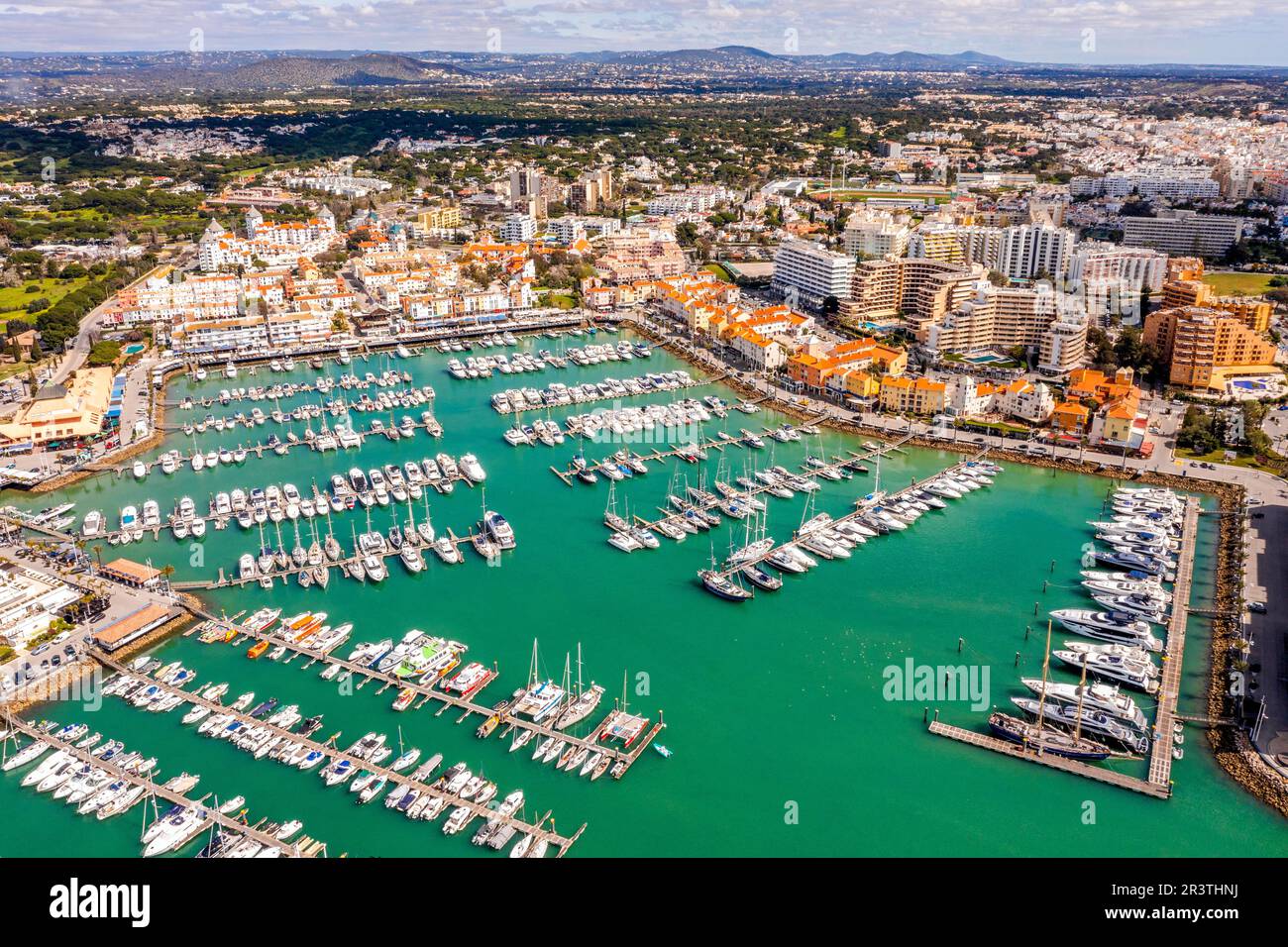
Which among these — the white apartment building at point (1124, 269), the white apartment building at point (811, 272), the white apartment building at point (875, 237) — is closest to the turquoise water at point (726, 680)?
the white apartment building at point (811, 272)

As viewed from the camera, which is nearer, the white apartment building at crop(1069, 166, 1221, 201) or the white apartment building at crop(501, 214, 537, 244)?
the white apartment building at crop(501, 214, 537, 244)

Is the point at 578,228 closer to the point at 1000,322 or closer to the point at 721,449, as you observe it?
the point at 1000,322

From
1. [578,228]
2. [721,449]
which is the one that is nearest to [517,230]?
[578,228]

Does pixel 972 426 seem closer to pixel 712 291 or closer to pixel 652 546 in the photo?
pixel 652 546

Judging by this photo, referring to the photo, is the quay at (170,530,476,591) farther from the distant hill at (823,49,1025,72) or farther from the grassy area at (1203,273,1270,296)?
the distant hill at (823,49,1025,72)

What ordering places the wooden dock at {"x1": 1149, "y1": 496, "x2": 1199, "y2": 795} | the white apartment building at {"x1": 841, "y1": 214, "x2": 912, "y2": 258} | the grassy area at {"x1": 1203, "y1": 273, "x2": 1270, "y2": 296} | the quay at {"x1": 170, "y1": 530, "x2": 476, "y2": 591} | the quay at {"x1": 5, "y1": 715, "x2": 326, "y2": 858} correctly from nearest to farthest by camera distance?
the quay at {"x1": 5, "y1": 715, "x2": 326, "y2": 858}
the wooden dock at {"x1": 1149, "y1": 496, "x2": 1199, "y2": 795}
the quay at {"x1": 170, "y1": 530, "x2": 476, "y2": 591}
the grassy area at {"x1": 1203, "y1": 273, "x2": 1270, "y2": 296}
the white apartment building at {"x1": 841, "y1": 214, "x2": 912, "y2": 258}

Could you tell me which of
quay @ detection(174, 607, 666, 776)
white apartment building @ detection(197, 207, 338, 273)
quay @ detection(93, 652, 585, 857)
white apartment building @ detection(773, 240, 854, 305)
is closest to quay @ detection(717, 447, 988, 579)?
quay @ detection(174, 607, 666, 776)

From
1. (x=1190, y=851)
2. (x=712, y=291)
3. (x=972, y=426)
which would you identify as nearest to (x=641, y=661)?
(x=1190, y=851)
